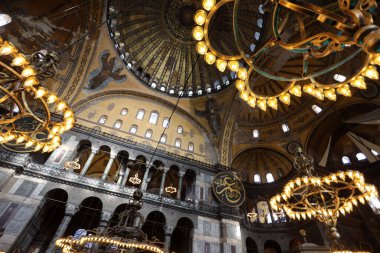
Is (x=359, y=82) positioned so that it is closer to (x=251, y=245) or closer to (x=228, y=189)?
(x=228, y=189)

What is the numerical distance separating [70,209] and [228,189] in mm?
9512

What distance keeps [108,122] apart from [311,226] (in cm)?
1624

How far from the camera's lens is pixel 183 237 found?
12641mm

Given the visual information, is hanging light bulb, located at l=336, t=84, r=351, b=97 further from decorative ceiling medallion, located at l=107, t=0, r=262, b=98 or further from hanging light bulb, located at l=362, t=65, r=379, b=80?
decorative ceiling medallion, located at l=107, t=0, r=262, b=98

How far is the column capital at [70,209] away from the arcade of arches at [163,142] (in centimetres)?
6

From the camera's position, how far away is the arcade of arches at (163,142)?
394 inches

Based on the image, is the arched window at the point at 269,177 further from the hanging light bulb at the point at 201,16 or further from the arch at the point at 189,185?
the hanging light bulb at the point at 201,16

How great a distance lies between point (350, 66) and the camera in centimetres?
1210

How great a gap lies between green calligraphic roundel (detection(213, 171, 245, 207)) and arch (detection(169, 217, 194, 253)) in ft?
8.53

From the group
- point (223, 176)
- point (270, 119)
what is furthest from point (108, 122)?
point (270, 119)

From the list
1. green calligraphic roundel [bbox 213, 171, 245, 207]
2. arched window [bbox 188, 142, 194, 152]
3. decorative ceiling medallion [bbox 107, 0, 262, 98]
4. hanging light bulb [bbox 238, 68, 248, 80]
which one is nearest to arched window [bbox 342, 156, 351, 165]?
green calligraphic roundel [bbox 213, 171, 245, 207]

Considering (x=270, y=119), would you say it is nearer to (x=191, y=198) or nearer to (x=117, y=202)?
(x=191, y=198)

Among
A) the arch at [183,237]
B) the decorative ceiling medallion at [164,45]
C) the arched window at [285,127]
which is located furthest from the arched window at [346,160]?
the arch at [183,237]

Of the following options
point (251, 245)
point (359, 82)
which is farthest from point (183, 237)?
point (359, 82)
